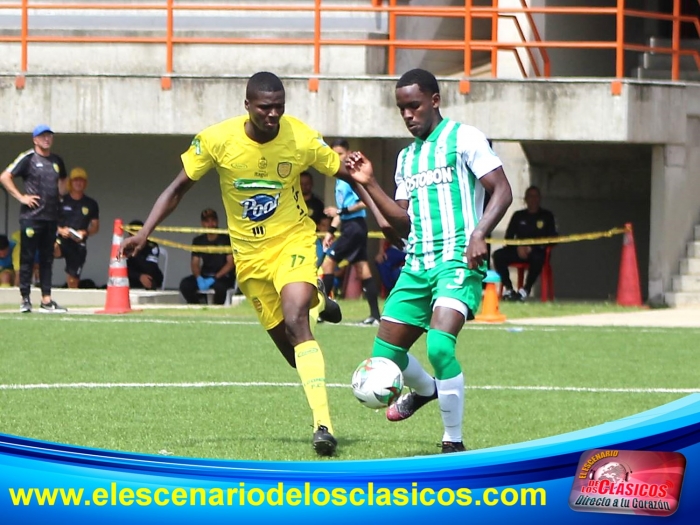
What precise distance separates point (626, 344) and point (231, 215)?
6913 mm

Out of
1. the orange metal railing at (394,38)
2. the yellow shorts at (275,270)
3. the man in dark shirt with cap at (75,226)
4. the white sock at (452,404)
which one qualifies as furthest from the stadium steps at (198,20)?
the white sock at (452,404)

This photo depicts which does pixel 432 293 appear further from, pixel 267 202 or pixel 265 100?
pixel 265 100

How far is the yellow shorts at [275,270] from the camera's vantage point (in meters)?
7.34

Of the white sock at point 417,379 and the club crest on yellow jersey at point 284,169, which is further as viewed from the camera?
the club crest on yellow jersey at point 284,169

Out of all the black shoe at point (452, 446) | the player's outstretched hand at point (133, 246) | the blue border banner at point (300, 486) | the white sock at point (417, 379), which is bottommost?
the black shoe at point (452, 446)

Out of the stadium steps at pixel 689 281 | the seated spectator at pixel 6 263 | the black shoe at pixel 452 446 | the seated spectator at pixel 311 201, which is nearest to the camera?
the black shoe at pixel 452 446

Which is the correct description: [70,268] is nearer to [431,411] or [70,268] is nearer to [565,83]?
[565,83]

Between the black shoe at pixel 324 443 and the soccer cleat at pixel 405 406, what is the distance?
28.5 inches

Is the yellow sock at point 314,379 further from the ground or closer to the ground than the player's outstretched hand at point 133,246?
closer to the ground

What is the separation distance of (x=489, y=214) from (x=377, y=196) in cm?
55

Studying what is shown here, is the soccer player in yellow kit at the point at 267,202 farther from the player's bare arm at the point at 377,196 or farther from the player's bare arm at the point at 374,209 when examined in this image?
the player's bare arm at the point at 377,196

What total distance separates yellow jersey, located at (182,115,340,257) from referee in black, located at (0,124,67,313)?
894cm

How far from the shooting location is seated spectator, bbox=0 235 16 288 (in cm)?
2030

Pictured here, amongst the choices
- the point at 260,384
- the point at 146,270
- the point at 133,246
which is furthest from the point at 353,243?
the point at 133,246
